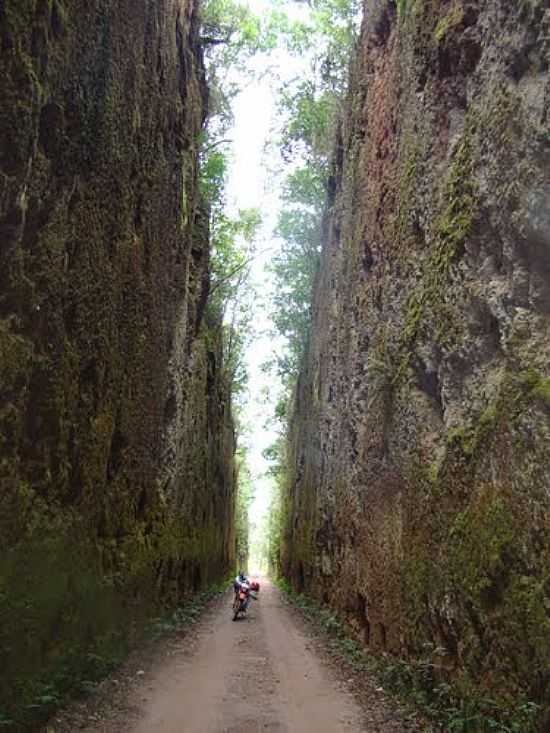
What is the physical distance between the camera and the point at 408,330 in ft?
34.3

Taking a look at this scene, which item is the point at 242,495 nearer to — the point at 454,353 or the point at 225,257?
the point at 225,257

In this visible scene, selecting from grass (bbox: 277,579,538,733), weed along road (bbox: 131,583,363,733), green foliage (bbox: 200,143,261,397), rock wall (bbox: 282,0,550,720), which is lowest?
weed along road (bbox: 131,583,363,733)

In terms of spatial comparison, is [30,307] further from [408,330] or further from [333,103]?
[333,103]

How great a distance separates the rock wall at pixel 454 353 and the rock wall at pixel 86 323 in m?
4.33

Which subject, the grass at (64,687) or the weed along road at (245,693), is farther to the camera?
the weed along road at (245,693)

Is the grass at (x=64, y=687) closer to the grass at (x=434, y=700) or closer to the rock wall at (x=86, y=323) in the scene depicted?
the rock wall at (x=86, y=323)

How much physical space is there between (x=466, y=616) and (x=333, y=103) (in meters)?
22.2

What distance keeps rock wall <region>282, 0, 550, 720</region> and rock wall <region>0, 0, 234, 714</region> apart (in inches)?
170

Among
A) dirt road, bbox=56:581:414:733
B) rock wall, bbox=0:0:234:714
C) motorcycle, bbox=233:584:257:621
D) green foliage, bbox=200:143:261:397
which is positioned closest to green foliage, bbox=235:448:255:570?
green foliage, bbox=200:143:261:397

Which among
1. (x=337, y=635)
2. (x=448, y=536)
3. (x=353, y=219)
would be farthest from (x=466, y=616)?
(x=353, y=219)

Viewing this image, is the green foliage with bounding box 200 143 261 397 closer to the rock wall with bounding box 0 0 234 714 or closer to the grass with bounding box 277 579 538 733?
the rock wall with bounding box 0 0 234 714

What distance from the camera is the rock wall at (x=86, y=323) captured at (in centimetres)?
671

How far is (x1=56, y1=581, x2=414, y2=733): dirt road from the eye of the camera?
23.8 feet

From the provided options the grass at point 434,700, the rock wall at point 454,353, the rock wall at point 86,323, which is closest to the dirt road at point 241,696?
the grass at point 434,700
